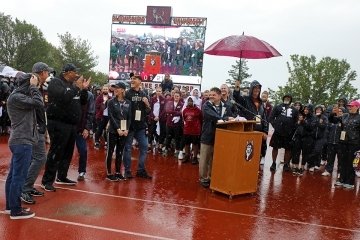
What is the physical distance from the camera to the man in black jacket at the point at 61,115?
6.31 meters

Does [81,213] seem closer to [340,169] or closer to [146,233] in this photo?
[146,233]

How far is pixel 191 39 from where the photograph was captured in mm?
28578

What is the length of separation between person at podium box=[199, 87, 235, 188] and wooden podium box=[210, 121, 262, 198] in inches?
9.5

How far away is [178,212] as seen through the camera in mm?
5891

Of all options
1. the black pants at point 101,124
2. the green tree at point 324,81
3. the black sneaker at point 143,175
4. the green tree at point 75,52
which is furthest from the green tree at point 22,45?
the black sneaker at point 143,175

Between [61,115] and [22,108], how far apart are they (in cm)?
135

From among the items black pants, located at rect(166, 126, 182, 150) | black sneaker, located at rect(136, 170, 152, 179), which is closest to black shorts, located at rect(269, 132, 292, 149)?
black pants, located at rect(166, 126, 182, 150)

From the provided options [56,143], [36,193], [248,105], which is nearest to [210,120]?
[248,105]

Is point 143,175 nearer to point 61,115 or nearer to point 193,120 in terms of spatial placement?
point 61,115

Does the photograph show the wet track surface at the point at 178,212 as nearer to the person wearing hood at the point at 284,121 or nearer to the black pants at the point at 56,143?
the black pants at the point at 56,143

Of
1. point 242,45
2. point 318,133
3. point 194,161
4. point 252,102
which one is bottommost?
point 194,161

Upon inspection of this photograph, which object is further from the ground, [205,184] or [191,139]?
[191,139]

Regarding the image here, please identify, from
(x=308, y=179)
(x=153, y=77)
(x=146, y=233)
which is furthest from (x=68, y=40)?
(x=146, y=233)

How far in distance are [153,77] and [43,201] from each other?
24047mm
